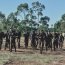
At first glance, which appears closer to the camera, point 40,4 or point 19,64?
point 19,64

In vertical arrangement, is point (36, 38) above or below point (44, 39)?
above

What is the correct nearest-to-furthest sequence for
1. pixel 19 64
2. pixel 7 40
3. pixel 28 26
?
1. pixel 19 64
2. pixel 7 40
3. pixel 28 26

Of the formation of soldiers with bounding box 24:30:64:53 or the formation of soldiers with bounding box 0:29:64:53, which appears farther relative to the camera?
the formation of soldiers with bounding box 0:29:64:53

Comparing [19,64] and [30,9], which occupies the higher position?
[30,9]

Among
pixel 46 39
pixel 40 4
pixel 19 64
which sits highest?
pixel 40 4

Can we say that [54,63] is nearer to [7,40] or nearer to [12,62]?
[12,62]

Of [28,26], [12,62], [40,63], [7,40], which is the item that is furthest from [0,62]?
[28,26]

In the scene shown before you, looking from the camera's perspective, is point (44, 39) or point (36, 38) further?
point (36, 38)

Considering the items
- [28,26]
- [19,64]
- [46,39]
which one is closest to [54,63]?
[19,64]

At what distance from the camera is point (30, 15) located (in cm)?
7812

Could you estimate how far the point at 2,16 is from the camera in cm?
7888

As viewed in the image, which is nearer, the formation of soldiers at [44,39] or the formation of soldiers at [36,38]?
the formation of soldiers at [44,39]

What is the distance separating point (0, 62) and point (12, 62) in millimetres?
901

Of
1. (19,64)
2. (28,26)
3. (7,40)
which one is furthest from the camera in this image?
(28,26)
